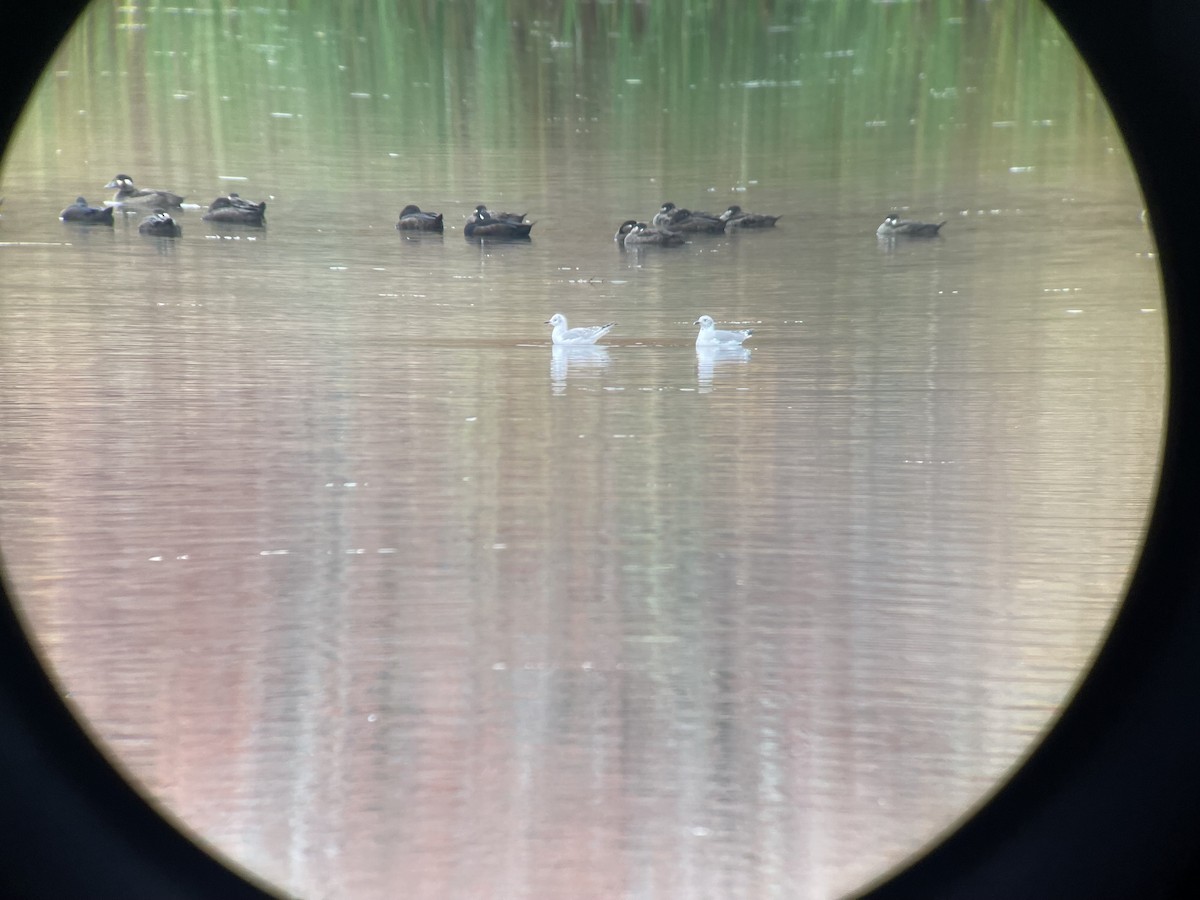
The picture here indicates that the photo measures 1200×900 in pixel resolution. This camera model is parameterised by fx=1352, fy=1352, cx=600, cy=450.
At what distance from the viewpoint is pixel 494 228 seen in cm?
845

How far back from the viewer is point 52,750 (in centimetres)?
104

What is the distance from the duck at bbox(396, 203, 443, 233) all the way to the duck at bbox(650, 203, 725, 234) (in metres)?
1.38

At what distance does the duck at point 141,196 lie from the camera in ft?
29.6

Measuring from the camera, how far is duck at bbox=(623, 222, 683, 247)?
8.25 metres

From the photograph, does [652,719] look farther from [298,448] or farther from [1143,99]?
[298,448]

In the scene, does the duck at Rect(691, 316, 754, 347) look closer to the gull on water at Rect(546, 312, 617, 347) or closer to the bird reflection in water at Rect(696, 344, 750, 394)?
the bird reflection in water at Rect(696, 344, 750, 394)

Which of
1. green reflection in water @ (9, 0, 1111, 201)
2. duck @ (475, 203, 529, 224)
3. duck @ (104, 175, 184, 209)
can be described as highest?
green reflection in water @ (9, 0, 1111, 201)

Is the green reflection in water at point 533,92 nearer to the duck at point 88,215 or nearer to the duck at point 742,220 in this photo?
the duck at point 88,215

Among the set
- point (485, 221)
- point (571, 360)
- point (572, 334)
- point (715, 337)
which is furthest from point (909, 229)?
point (571, 360)

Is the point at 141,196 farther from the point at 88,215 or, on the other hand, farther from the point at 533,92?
the point at 533,92

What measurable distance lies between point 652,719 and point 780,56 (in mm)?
10770

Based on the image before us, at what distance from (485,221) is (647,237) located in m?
1.05

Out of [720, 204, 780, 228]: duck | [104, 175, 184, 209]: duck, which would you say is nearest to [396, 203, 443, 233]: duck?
[104, 175, 184, 209]: duck

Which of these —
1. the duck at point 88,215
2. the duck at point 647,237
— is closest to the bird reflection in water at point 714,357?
the duck at point 647,237
